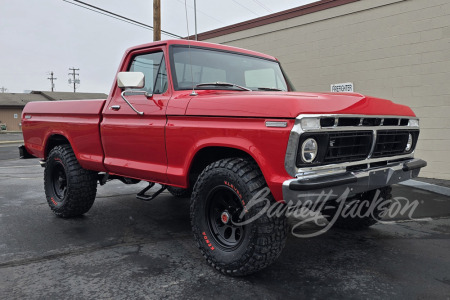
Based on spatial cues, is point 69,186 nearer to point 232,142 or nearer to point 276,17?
point 232,142

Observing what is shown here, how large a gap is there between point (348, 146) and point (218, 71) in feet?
5.41

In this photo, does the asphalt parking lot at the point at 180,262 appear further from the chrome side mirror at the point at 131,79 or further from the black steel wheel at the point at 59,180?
the chrome side mirror at the point at 131,79

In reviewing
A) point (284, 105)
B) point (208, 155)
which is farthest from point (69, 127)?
point (284, 105)

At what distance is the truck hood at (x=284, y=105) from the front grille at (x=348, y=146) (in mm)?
172

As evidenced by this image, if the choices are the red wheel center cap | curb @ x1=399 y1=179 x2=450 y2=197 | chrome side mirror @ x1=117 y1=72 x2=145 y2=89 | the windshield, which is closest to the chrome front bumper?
the red wheel center cap

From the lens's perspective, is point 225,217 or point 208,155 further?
point 208,155

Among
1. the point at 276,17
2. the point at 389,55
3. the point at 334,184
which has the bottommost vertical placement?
the point at 334,184

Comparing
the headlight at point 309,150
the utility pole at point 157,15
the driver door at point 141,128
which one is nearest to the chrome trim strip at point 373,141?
the headlight at point 309,150

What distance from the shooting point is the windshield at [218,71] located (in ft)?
12.1

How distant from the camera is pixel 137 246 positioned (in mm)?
3783

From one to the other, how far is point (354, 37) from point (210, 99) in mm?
6714

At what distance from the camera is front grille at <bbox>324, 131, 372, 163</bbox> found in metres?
2.76

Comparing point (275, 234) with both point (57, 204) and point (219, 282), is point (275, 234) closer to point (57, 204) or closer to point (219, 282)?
point (219, 282)

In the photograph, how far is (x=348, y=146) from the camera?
9.43ft
